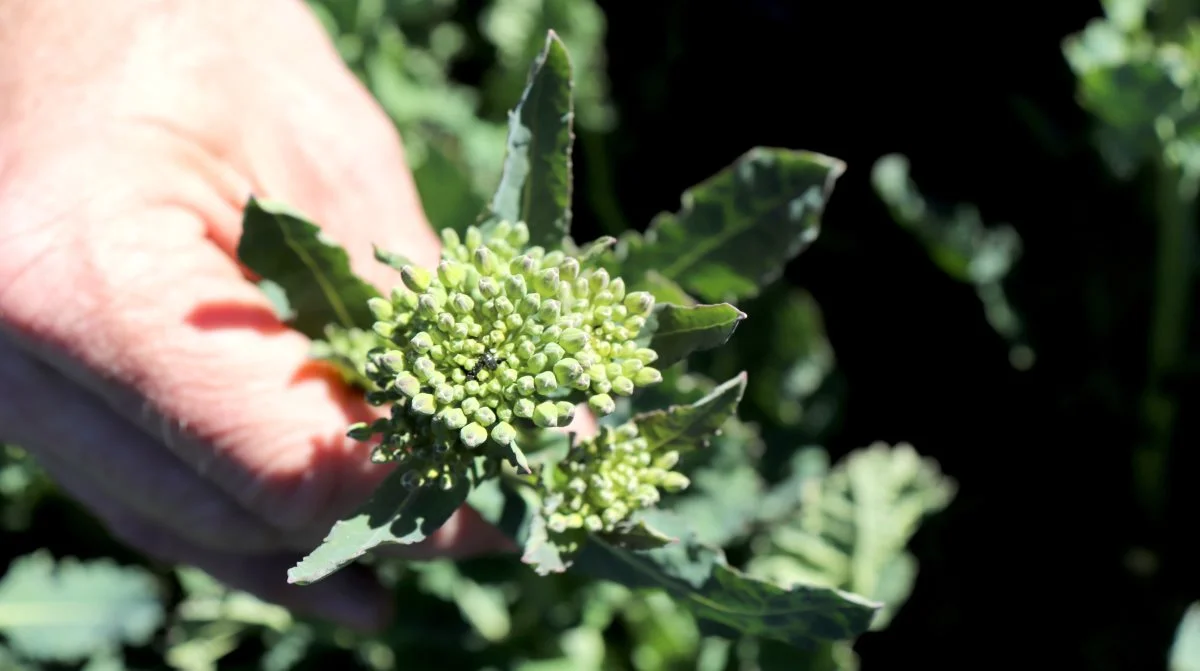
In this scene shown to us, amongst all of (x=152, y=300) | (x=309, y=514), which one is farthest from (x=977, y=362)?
(x=152, y=300)

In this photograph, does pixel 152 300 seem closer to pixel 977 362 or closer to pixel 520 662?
pixel 520 662

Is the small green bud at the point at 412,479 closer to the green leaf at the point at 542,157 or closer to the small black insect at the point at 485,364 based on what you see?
the small black insect at the point at 485,364

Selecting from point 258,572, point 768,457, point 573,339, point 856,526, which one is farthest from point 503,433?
point 768,457

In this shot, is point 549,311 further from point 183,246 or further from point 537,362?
point 183,246

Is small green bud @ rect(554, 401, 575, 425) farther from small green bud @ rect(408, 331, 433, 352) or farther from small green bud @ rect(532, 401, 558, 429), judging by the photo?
small green bud @ rect(408, 331, 433, 352)

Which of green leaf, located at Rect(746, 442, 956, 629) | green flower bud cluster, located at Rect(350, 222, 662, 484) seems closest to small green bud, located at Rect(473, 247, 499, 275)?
green flower bud cluster, located at Rect(350, 222, 662, 484)
